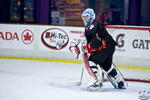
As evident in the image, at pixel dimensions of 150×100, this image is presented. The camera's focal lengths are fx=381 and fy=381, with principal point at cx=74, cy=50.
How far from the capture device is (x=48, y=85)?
20.3 feet

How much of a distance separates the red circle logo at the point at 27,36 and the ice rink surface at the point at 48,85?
746 millimetres

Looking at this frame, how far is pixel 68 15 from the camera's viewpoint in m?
12.5

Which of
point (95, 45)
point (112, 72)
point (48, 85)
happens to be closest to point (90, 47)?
point (95, 45)

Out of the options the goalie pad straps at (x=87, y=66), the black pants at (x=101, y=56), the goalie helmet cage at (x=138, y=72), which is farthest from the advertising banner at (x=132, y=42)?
the goalie pad straps at (x=87, y=66)

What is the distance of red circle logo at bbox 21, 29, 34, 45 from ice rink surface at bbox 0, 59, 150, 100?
75 cm

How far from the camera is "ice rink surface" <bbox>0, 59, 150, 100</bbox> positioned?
→ 531 cm

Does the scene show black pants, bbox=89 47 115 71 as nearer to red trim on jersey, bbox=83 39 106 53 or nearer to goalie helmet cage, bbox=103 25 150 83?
red trim on jersey, bbox=83 39 106 53

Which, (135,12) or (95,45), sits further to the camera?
(135,12)

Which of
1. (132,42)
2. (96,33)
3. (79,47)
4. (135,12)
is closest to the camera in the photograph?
(96,33)

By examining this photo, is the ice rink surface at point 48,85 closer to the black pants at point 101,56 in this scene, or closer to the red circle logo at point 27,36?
the black pants at point 101,56

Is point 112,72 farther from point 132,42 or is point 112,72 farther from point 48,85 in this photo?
point 132,42

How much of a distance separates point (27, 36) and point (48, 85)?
10.4 feet

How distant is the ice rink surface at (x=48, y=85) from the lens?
17.4ft

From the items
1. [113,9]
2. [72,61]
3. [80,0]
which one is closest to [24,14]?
[80,0]
